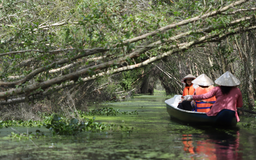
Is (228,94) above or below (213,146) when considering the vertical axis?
above

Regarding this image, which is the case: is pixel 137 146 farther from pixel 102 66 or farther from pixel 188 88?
pixel 188 88

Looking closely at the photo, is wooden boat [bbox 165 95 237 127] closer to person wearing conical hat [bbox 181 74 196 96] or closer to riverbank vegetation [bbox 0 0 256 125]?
person wearing conical hat [bbox 181 74 196 96]

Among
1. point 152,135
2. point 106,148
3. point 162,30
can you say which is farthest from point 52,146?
point 162,30

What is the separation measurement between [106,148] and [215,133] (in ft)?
13.4

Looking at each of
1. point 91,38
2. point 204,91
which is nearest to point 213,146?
point 204,91

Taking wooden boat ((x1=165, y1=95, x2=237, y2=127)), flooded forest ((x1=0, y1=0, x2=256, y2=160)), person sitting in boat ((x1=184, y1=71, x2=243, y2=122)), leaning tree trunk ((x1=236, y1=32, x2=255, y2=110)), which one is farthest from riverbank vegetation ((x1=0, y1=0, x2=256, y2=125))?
wooden boat ((x1=165, y1=95, x2=237, y2=127))

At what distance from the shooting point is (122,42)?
11219 mm

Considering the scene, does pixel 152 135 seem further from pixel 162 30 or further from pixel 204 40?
pixel 204 40

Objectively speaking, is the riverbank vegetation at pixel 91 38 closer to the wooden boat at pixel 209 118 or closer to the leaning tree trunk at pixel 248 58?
the leaning tree trunk at pixel 248 58

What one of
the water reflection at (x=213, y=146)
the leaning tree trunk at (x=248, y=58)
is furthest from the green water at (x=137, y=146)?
the leaning tree trunk at (x=248, y=58)

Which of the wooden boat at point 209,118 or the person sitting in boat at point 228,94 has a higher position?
the person sitting in boat at point 228,94

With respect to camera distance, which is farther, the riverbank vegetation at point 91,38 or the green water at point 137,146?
the riverbank vegetation at point 91,38

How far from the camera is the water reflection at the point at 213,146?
23.2 ft

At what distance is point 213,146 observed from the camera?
8.27 metres
